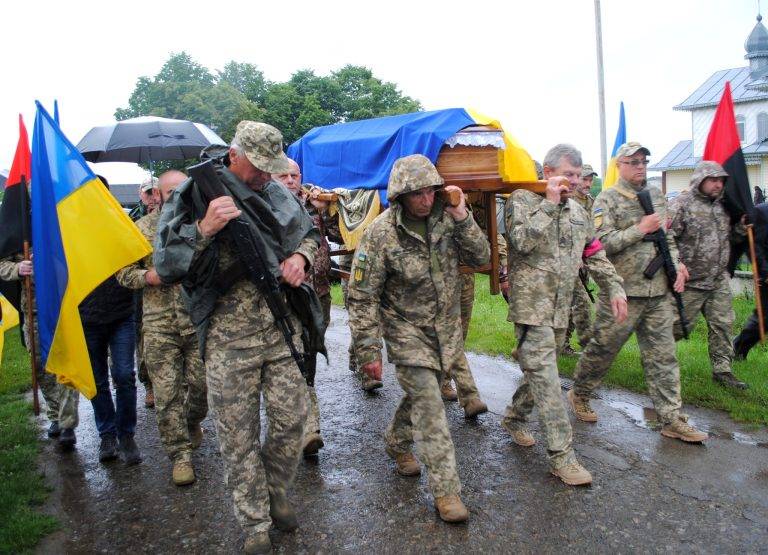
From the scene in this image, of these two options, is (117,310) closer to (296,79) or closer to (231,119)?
(231,119)

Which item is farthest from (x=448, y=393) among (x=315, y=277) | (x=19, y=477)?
(x=19, y=477)

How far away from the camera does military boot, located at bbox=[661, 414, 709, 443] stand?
5055mm

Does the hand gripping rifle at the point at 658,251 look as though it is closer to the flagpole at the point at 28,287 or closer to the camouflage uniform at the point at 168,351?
the camouflage uniform at the point at 168,351

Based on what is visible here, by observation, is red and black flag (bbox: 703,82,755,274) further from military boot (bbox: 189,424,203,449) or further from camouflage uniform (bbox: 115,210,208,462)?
military boot (bbox: 189,424,203,449)

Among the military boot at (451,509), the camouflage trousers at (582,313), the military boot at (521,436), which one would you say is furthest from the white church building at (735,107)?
the military boot at (451,509)

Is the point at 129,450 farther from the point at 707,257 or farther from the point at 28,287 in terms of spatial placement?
the point at 707,257

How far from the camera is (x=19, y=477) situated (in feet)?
16.1

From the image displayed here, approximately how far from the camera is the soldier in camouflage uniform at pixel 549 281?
4.47 meters

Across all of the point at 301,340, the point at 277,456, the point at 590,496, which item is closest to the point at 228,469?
the point at 277,456

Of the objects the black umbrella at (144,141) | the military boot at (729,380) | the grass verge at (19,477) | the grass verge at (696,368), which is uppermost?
the black umbrella at (144,141)

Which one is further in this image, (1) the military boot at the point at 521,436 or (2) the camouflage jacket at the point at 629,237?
(2) the camouflage jacket at the point at 629,237

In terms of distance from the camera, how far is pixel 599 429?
5484mm

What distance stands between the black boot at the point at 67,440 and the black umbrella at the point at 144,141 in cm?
288

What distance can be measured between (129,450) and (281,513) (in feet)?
6.38
